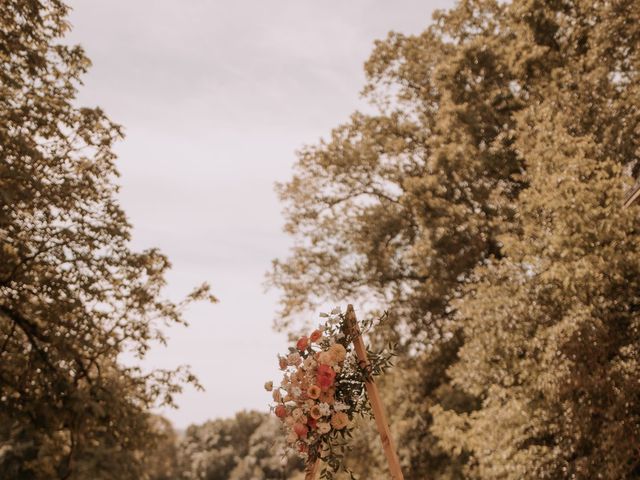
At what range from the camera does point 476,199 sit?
1461 cm

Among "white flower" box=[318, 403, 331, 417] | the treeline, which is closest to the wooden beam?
the treeline

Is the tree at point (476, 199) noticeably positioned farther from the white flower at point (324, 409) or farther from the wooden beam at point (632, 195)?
the white flower at point (324, 409)

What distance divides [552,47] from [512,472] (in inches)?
390

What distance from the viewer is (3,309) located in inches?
332

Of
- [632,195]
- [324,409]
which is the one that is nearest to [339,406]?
[324,409]

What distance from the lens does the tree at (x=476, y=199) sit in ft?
31.1

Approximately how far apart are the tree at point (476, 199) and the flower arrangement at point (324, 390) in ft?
15.5

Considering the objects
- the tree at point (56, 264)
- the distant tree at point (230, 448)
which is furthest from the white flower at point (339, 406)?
the distant tree at point (230, 448)

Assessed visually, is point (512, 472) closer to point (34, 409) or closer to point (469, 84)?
point (34, 409)

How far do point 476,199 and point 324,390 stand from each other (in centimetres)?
1063

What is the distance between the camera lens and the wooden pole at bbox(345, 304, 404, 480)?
498 cm

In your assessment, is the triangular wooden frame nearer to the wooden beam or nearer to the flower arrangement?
the flower arrangement

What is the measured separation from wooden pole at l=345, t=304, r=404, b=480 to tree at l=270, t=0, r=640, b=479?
4.54 m

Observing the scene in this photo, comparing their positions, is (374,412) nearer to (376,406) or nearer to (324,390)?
(376,406)
